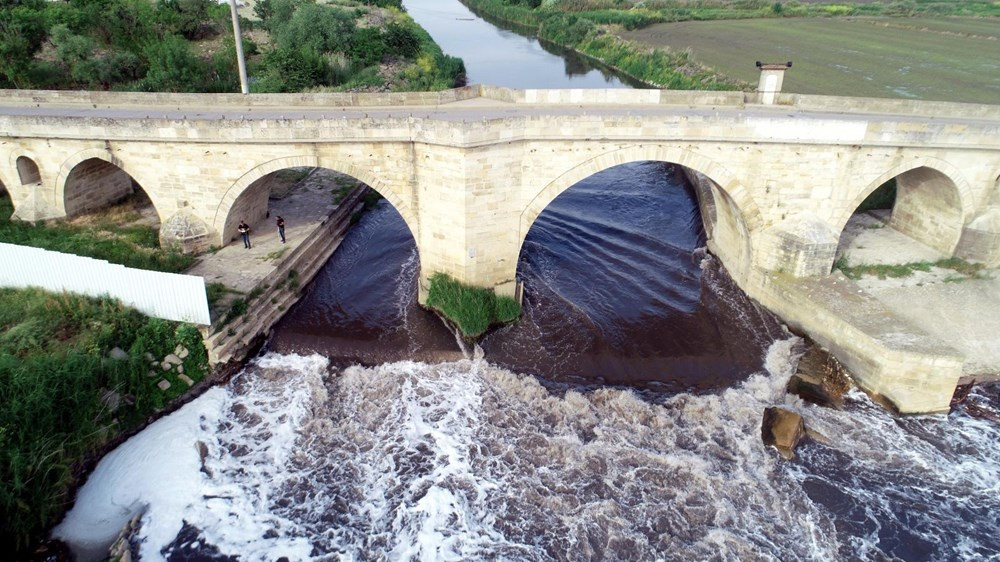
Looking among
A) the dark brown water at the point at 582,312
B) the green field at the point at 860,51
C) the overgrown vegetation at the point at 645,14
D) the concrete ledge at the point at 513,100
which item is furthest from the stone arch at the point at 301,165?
the overgrown vegetation at the point at 645,14

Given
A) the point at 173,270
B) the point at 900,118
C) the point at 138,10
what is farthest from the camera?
the point at 138,10

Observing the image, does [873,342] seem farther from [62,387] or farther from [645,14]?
[645,14]

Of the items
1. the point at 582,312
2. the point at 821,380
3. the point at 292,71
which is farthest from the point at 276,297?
the point at 292,71

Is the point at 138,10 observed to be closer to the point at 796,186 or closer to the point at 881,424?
the point at 796,186

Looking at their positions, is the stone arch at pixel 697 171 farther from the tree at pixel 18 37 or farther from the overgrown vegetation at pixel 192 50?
the tree at pixel 18 37

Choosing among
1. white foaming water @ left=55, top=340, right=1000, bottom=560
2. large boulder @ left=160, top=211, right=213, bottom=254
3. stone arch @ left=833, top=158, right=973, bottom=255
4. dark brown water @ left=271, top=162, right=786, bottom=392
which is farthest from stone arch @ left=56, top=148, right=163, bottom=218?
stone arch @ left=833, top=158, right=973, bottom=255

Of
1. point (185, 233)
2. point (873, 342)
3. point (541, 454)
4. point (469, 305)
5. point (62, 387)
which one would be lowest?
point (541, 454)

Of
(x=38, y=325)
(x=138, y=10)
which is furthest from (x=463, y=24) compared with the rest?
(x=38, y=325)
